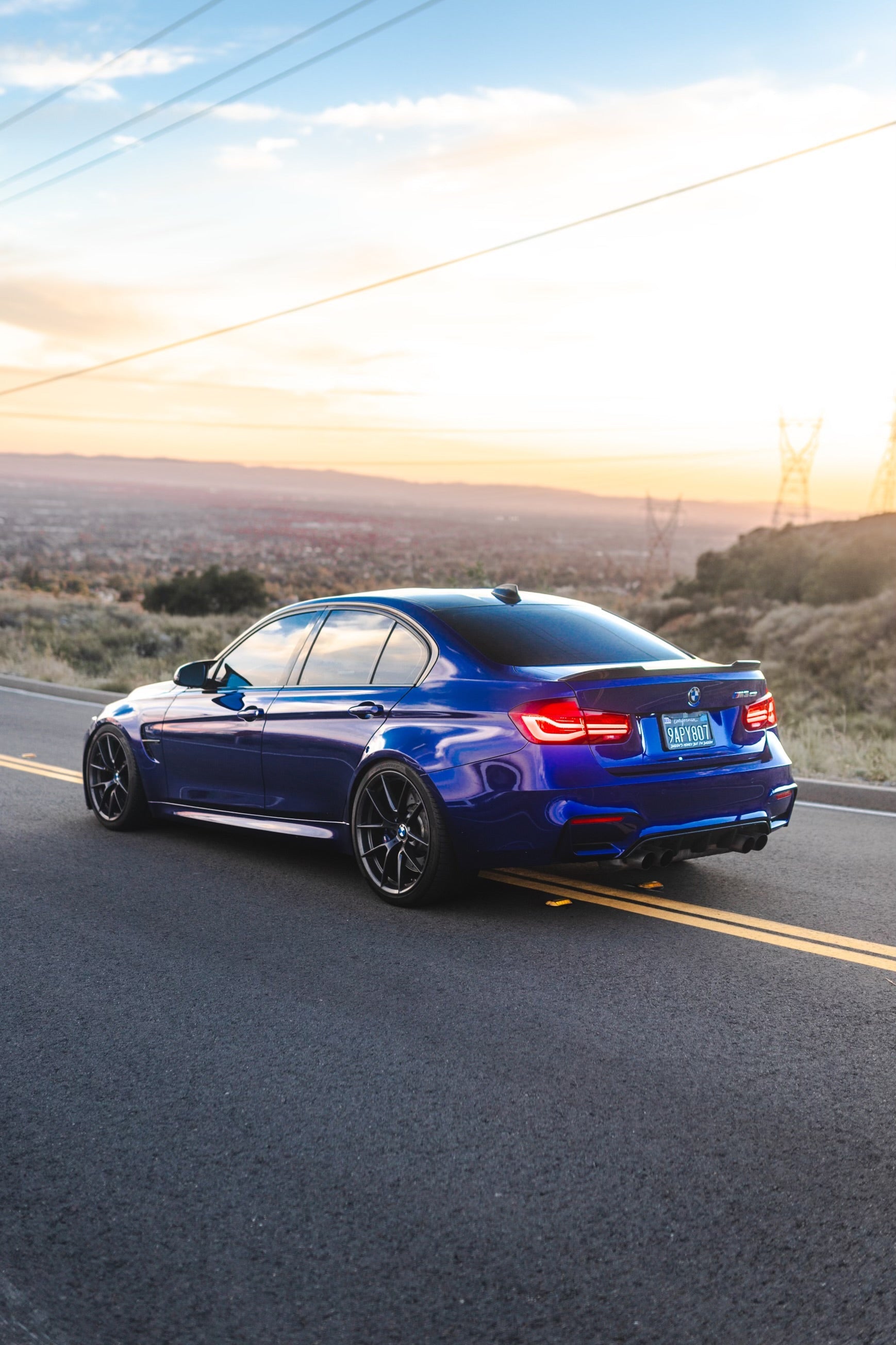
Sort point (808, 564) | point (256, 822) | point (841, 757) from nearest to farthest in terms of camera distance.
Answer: point (256, 822)
point (841, 757)
point (808, 564)

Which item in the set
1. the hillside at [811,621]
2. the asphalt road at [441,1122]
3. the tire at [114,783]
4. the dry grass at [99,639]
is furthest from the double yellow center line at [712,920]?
the dry grass at [99,639]

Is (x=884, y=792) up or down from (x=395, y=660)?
down

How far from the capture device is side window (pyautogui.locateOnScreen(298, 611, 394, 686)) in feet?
23.3

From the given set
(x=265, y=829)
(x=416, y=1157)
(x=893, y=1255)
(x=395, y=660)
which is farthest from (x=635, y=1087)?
(x=265, y=829)

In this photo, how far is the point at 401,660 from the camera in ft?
22.6

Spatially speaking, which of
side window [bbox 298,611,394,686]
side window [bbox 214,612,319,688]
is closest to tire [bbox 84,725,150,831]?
side window [bbox 214,612,319,688]

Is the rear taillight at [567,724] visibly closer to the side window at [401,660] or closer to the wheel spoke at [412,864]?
the side window at [401,660]

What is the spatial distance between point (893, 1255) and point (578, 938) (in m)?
2.88

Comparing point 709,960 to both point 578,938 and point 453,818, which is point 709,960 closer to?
point 578,938

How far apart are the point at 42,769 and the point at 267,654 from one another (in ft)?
14.2

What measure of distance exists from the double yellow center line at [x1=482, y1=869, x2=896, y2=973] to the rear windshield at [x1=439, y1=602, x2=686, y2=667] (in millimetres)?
1218

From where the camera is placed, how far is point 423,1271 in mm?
3143

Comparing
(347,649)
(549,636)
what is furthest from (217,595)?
(549,636)

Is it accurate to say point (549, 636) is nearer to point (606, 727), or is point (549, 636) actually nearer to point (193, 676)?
point (606, 727)
